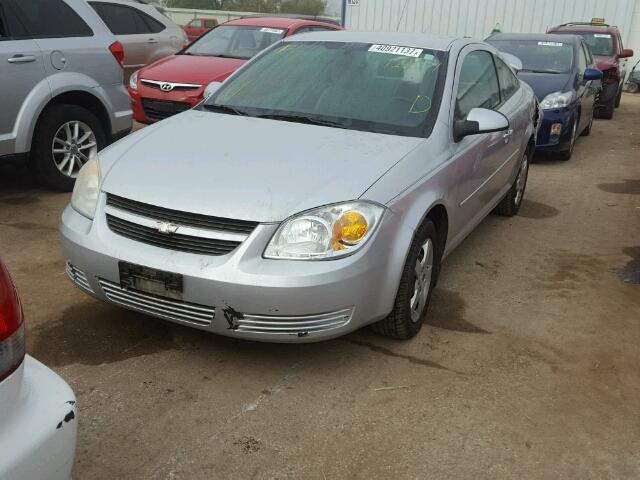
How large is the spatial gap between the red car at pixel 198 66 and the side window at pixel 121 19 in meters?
1.41

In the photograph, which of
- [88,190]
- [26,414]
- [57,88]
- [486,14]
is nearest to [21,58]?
[57,88]

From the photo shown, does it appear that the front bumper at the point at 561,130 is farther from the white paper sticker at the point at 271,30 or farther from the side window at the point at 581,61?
the white paper sticker at the point at 271,30

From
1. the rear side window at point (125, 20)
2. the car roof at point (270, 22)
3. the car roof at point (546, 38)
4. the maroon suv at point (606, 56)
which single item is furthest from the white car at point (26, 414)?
the maroon suv at point (606, 56)

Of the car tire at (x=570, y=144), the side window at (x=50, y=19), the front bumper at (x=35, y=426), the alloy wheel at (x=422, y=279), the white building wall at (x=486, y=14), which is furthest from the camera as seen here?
the white building wall at (x=486, y=14)

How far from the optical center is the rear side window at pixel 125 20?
32.1ft

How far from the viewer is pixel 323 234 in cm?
304

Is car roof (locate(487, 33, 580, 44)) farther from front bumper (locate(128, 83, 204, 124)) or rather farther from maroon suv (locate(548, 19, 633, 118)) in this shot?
front bumper (locate(128, 83, 204, 124))

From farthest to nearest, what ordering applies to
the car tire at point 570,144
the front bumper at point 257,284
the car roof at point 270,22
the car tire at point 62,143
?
the car roof at point 270,22 → the car tire at point 570,144 → the car tire at point 62,143 → the front bumper at point 257,284

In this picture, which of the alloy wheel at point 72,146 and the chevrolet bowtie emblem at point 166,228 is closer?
the chevrolet bowtie emblem at point 166,228

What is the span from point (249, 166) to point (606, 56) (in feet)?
39.1

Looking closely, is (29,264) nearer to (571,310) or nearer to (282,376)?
(282,376)

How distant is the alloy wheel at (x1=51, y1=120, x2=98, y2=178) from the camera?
612cm

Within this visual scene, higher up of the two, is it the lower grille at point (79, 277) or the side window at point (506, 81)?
the side window at point (506, 81)

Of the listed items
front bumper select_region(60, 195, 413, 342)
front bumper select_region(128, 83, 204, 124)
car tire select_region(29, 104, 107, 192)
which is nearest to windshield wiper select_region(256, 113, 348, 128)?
front bumper select_region(60, 195, 413, 342)
